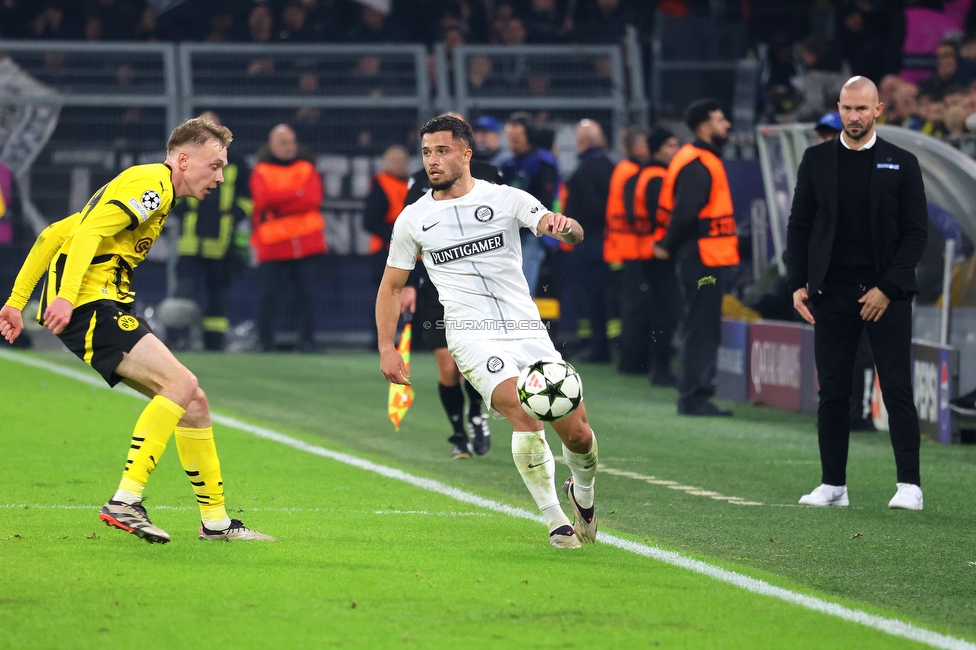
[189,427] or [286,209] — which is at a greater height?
[286,209]

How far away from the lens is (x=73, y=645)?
4.82 metres

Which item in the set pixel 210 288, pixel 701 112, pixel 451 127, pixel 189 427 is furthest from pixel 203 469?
pixel 210 288

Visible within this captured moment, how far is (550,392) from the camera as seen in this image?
652 centimetres

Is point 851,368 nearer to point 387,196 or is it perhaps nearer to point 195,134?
point 195,134

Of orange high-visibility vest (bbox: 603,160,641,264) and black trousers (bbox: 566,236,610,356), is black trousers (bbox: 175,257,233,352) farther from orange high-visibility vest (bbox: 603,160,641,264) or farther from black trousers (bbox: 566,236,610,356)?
orange high-visibility vest (bbox: 603,160,641,264)

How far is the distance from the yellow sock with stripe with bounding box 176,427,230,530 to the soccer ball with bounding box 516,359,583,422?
1.34 metres

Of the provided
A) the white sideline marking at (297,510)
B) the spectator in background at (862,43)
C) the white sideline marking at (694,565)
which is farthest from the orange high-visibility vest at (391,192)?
the white sideline marking at (297,510)

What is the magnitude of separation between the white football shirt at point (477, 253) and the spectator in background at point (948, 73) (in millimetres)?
10691

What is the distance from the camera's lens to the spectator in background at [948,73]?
16.6m

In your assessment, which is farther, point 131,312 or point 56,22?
point 56,22

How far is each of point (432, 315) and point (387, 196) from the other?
291 inches

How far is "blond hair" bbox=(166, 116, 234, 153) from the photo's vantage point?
6.72m

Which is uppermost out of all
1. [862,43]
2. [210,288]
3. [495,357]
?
[862,43]

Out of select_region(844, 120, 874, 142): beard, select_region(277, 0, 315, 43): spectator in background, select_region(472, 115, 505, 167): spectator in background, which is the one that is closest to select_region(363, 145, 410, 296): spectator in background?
select_region(472, 115, 505, 167): spectator in background
